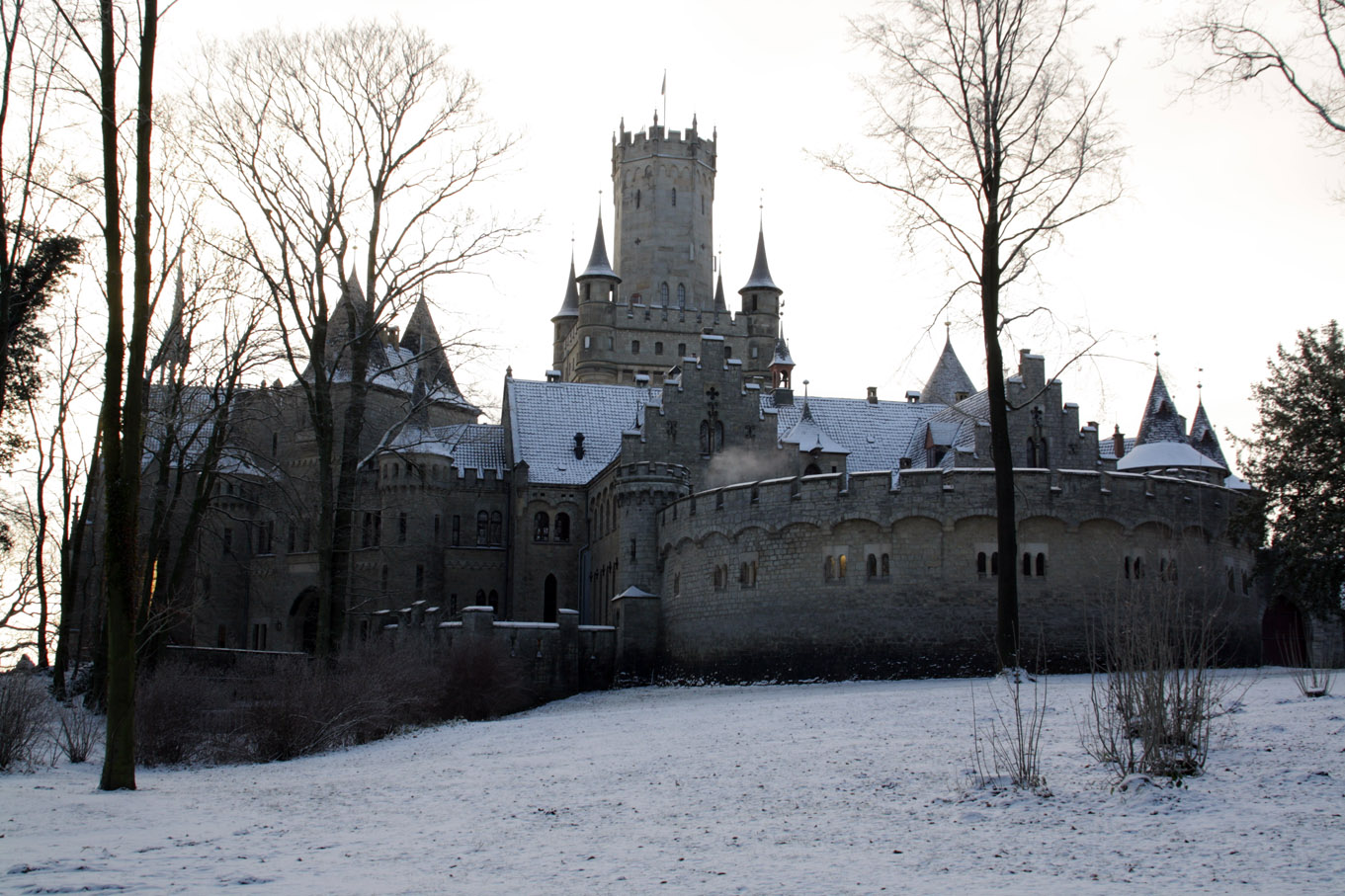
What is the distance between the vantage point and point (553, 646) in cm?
3734

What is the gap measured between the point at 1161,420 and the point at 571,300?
43123 mm

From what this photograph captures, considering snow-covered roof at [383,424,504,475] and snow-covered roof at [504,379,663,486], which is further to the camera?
snow-covered roof at [504,379,663,486]

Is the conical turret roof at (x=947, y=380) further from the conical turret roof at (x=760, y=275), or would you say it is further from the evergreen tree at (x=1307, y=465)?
the evergreen tree at (x=1307, y=465)

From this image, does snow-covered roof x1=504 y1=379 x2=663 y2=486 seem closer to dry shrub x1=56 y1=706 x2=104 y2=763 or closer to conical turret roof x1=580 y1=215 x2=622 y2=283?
conical turret roof x1=580 y1=215 x2=622 y2=283

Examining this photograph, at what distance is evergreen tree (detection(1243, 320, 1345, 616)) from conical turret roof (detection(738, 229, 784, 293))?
46.4m

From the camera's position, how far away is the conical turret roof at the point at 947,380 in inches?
2591

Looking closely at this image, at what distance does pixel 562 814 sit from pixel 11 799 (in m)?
5.93

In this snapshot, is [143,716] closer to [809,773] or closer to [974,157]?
[809,773]

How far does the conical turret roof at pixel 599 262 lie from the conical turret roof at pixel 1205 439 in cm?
3580

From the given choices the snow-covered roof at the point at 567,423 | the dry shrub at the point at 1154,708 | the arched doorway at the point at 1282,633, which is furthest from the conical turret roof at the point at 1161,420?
the dry shrub at the point at 1154,708

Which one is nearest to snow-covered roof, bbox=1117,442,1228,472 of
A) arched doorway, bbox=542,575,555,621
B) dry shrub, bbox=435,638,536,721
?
arched doorway, bbox=542,575,555,621

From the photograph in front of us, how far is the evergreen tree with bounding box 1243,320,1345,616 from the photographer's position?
31.0m

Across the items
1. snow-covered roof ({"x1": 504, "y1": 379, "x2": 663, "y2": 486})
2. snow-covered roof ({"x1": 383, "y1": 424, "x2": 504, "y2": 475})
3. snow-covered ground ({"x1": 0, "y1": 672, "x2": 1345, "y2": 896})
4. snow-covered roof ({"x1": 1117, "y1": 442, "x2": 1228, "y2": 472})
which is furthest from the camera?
snow-covered roof ({"x1": 504, "y1": 379, "x2": 663, "y2": 486})

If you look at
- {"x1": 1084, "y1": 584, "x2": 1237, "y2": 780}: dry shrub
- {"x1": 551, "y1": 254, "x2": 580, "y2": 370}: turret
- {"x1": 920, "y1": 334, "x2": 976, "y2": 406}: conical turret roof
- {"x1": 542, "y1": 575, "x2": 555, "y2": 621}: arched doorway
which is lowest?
{"x1": 1084, "y1": 584, "x2": 1237, "y2": 780}: dry shrub
